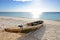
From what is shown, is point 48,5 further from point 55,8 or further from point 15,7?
point 15,7

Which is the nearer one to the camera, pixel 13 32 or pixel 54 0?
pixel 13 32

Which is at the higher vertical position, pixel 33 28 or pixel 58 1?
pixel 58 1

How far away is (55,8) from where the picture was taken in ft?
18.6

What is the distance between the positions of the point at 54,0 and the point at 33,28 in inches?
115

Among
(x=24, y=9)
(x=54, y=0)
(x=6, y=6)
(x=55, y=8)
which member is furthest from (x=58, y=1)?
(x=6, y=6)

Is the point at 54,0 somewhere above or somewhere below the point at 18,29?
above

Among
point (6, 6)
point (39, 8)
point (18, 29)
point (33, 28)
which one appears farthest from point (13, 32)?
point (6, 6)

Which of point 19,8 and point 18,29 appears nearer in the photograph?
point 18,29

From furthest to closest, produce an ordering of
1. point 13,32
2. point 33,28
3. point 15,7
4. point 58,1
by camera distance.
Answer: point 15,7
point 58,1
point 33,28
point 13,32

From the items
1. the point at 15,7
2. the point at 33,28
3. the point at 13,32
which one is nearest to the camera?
the point at 13,32

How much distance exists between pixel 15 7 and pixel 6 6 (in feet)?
1.53

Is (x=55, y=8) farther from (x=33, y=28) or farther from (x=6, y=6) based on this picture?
(x=33, y=28)

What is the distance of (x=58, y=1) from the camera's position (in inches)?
202

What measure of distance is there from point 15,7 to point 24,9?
437mm
